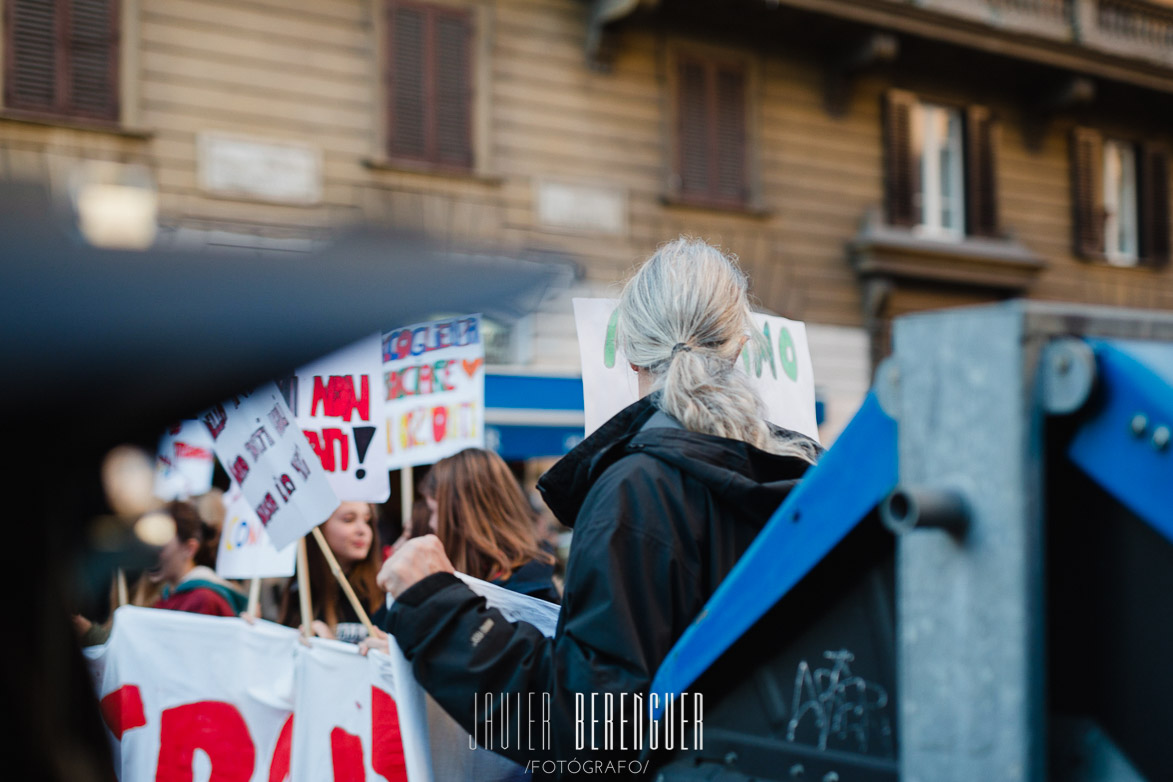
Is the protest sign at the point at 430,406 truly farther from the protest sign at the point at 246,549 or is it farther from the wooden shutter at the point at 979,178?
the wooden shutter at the point at 979,178

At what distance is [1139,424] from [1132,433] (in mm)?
13

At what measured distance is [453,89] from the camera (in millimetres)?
11836

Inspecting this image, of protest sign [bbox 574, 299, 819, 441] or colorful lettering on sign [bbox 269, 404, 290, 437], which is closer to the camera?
protest sign [bbox 574, 299, 819, 441]

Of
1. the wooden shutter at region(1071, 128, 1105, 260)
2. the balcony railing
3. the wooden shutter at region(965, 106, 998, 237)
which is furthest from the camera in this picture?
the wooden shutter at region(1071, 128, 1105, 260)

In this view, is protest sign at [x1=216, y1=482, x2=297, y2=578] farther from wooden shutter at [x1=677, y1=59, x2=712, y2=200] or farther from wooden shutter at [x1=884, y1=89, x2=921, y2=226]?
wooden shutter at [x1=884, y1=89, x2=921, y2=226]

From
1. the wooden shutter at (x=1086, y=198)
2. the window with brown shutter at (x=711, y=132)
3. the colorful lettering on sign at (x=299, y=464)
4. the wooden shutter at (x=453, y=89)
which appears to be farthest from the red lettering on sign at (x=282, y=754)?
the wooden shutter at (x=1086, y=198)

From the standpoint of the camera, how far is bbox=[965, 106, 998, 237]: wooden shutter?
1524 cm

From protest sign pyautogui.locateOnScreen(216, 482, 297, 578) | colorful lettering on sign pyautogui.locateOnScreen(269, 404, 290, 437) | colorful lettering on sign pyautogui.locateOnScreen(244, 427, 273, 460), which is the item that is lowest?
protest sign pyautogui.locateOnScreen(216, 482, 297, 578)

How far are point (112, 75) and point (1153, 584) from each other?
417 inches

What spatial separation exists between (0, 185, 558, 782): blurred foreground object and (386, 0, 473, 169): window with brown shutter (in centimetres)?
1113

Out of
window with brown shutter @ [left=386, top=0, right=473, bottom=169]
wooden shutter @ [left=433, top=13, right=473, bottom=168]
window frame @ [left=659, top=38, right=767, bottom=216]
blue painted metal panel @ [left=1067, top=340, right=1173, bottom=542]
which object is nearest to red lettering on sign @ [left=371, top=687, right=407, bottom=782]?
blue painted metal panel @ [left=1067, top=340, right=1173, bottom=542]

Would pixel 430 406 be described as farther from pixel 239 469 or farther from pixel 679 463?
pixel 679 463

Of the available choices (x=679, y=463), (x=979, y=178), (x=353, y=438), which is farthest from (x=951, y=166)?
(x=679, y=463)

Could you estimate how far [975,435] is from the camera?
3.92 feet
